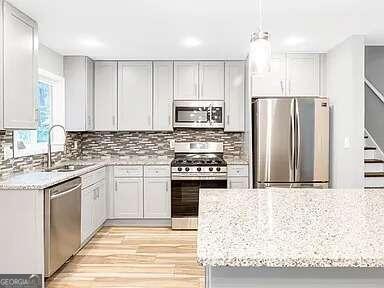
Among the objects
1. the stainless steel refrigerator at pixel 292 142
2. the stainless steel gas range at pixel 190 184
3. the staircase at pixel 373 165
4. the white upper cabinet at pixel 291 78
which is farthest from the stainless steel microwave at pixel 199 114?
the staircase at pixel 373 165

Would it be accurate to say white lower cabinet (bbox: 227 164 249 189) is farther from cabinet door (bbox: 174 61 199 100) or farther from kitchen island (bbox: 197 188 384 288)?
kitchen island (bbox: 197 188 384 288)

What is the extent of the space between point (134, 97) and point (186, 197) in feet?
5.12

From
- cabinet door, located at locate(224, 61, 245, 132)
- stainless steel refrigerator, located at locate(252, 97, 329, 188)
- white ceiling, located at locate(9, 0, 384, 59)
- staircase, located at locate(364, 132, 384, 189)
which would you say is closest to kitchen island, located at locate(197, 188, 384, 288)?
white ceiling, located at locate(9, 0, 384, 59)

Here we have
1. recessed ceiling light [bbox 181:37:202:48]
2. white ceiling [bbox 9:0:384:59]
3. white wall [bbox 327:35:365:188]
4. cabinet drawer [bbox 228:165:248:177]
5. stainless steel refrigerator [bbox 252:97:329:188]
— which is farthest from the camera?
cabinet drawer [bbox 228:165:248:177]

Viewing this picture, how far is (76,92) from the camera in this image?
5.63m

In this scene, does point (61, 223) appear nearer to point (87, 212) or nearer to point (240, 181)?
point (87, 212)

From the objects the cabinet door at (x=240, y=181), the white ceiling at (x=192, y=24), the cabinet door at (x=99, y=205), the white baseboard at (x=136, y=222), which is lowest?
the white baseboard at (x=136, y=222)

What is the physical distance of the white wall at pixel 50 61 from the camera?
191 inches

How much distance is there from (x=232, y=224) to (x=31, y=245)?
2094 mm

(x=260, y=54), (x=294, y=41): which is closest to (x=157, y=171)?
(x=294, y=41)

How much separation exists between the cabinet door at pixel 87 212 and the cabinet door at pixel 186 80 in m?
1.90

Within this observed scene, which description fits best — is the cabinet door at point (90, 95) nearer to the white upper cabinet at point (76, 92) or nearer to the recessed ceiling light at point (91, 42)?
the white upper cabinet at point (76, 92)

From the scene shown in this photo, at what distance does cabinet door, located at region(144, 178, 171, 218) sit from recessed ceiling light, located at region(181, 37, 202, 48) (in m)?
1.79

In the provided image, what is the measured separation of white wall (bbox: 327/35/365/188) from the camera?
4.40 m
